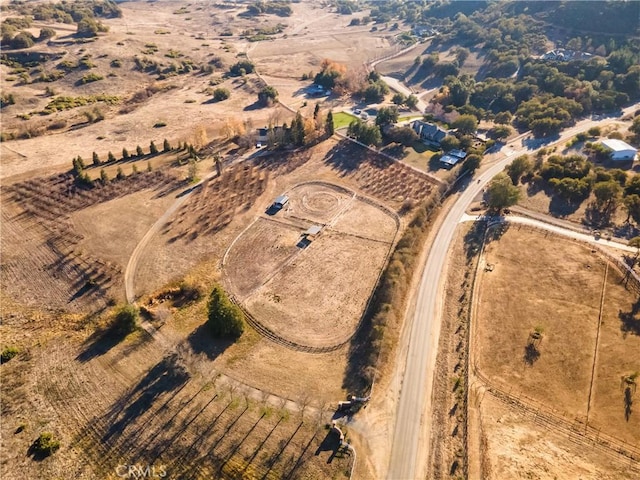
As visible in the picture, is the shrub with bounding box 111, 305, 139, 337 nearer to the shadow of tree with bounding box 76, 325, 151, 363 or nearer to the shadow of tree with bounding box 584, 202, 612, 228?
the shadow of tree with bounding box 76, 325, 151, 363

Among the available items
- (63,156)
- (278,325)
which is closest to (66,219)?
(63,156)

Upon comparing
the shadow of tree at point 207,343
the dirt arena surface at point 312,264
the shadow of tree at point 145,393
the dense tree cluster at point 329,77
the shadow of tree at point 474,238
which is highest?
the dense tree cluster at point 329,77

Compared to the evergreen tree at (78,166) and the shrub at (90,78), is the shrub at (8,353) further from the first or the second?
the shrub at (90,78)

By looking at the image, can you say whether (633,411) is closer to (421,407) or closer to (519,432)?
(519,432)

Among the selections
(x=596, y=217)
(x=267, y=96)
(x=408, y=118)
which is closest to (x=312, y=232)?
(x=596, y=217)

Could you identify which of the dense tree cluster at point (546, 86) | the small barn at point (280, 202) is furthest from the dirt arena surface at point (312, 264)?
the dense tree cluster at point (546, 86)

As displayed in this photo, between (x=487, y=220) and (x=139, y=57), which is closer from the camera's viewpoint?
(x=487, y=220)
